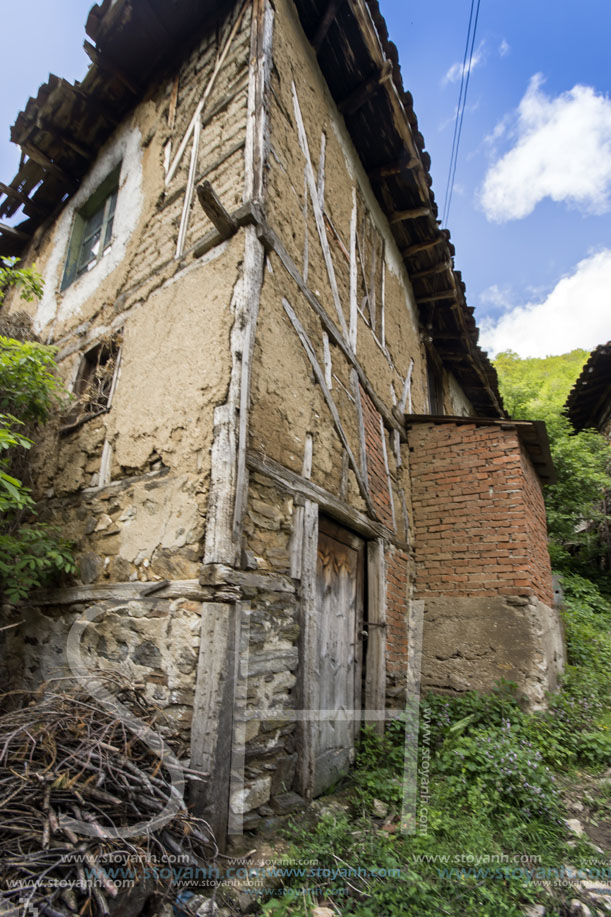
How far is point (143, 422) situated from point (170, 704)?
204 cm

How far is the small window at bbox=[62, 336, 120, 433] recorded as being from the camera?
14.2 feet

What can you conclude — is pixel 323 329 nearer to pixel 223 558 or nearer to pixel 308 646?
→ pixel 223 558

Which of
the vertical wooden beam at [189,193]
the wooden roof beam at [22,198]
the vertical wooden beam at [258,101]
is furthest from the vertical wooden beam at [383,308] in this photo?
the wooden roof beam at [22,198]

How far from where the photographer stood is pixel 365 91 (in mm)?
5633

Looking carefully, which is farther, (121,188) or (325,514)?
(121,188)

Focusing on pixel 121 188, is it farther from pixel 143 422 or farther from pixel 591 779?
pixel 591 779

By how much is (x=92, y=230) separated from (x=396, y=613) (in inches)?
247

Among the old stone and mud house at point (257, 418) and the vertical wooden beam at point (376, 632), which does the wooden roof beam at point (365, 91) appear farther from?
the vertical wooden beam at point (376, 632)

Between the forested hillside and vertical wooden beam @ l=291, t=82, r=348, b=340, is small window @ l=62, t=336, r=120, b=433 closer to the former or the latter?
vertical wooden beam @ l=291, t=82, r=348, b=340

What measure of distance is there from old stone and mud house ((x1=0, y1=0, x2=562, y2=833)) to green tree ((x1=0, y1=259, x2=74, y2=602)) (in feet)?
0.74

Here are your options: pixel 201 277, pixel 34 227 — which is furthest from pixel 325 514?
pixel 34 227

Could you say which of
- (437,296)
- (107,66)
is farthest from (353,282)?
(107,66)

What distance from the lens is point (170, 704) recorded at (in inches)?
103

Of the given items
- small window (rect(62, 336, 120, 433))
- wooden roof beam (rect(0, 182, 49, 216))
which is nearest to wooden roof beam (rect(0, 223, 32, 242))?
wooden roof beam (rect(0, 182, 49, 216))
